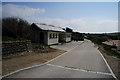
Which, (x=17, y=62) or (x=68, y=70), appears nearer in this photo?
(x=68, y=70)

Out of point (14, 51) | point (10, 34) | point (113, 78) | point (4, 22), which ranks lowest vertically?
point (113, 78)

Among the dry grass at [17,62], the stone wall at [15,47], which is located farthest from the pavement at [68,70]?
the stone wall at [15,47]

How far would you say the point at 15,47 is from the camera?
1462cm

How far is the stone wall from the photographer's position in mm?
13298

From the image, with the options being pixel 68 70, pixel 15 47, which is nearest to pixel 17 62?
pixel 15 47

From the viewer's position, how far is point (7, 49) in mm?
13492

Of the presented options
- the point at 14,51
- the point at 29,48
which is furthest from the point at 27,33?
the point at 14,51

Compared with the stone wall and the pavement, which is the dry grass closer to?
the stone wall

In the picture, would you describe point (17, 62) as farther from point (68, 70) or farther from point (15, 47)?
point (68, 70)

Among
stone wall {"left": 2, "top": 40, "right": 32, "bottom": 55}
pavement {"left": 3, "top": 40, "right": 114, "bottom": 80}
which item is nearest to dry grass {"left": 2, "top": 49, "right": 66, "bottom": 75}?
stone wall {"left": 2, "top": 40, "right": 32, "bottom": 55}

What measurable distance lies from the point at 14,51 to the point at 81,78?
29.0 feet

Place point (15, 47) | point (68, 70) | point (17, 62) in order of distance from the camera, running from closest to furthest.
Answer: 1. point (68, 70)
2. point (17, 62)
3. point (15, 47)

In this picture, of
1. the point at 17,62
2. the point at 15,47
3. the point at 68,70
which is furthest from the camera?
the point at 15,47

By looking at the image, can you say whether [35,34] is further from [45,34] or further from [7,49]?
[7,49]
